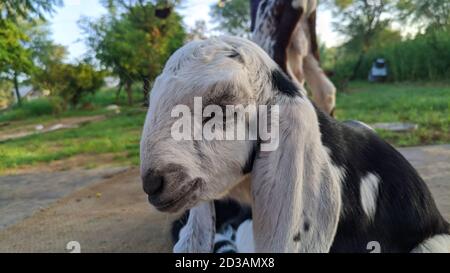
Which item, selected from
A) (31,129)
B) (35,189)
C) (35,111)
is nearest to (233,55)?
(35,189)

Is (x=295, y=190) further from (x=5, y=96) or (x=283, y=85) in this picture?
(x=5, y=96)

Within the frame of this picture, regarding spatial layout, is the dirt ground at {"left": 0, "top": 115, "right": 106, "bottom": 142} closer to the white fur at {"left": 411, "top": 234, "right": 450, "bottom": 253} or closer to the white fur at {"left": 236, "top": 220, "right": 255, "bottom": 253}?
the white fur at {"left": 236, "top": 220, "right": 255, "bottom": 253}

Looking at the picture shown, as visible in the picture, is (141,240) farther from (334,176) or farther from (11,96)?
(11,96)

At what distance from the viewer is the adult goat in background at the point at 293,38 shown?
2.14m

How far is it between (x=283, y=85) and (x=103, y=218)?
1674mm

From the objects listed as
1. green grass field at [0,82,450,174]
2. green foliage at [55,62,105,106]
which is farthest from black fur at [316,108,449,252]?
green foliage at [55,62,105,106]

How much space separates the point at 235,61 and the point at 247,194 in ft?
0.98

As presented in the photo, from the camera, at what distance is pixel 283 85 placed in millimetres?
831

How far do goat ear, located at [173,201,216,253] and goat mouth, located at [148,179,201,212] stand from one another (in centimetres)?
21

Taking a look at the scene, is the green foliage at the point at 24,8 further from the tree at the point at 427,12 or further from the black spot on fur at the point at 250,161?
the tree at the point at 427,12

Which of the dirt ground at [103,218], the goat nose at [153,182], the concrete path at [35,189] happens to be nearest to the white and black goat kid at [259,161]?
the goat nose at [153,182]

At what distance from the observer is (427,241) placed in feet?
3.32

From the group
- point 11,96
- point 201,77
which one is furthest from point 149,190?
point 11,96

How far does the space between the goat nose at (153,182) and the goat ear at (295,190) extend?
0.62 ft
